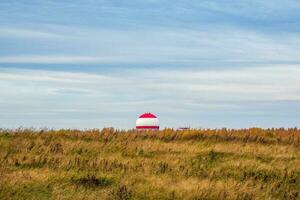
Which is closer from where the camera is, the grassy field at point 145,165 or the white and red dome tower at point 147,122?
the grassy field at point 145,165

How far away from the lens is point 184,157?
1991 centimetres

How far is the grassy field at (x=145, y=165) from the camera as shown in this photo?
1416 centimetres

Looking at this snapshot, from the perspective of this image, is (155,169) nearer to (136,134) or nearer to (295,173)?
(295,173)

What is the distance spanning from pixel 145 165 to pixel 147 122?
48.8 ft

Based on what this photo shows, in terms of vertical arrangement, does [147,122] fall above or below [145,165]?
above

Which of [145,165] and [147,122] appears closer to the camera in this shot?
[145,165]

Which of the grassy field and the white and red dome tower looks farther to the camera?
the white and red dome tower

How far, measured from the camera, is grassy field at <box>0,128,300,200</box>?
46.4 ft

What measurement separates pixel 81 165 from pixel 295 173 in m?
7.27

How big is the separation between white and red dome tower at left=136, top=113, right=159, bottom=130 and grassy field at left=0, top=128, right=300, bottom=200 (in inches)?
218

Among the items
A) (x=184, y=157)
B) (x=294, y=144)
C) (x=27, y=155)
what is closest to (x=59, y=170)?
(x=27, y=155)

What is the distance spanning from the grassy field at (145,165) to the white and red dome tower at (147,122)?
5525 mm

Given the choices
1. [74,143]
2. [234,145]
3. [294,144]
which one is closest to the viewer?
[74,143]

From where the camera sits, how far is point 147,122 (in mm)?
32719
